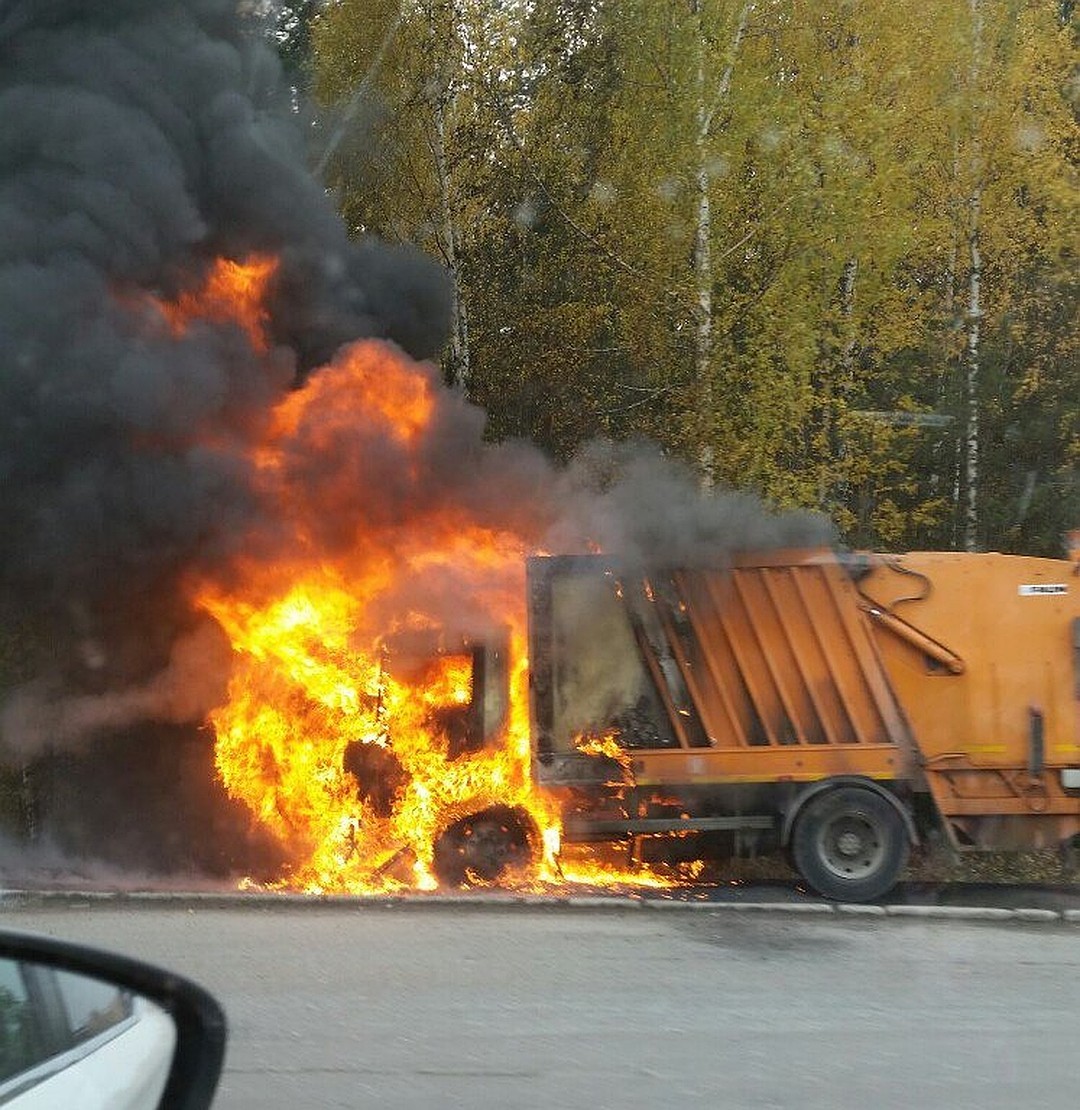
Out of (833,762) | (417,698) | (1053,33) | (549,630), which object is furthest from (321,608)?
(1053,33)

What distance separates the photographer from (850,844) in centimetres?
1062

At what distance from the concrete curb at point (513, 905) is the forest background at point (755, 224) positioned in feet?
23.4

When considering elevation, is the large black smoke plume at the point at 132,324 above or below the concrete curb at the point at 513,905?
above

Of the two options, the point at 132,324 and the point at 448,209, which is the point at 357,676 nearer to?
the point at 132,324

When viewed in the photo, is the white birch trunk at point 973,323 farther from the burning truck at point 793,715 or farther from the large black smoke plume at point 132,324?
the burning truck at point 793,715

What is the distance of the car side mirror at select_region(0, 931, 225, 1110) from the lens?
256cm

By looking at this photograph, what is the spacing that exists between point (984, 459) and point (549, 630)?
9.91 m

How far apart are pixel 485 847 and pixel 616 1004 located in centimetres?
373

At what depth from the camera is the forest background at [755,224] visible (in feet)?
56.1

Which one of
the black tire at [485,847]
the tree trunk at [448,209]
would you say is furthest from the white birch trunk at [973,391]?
the black tire at [485,847]

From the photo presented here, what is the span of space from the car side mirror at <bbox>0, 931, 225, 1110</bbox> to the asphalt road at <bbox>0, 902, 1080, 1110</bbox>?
8.59 feet

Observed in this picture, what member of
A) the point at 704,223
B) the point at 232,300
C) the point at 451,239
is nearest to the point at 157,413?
the point at 232,300

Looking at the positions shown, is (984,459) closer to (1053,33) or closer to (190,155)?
(1053,33)

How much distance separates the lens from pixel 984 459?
18.7m
